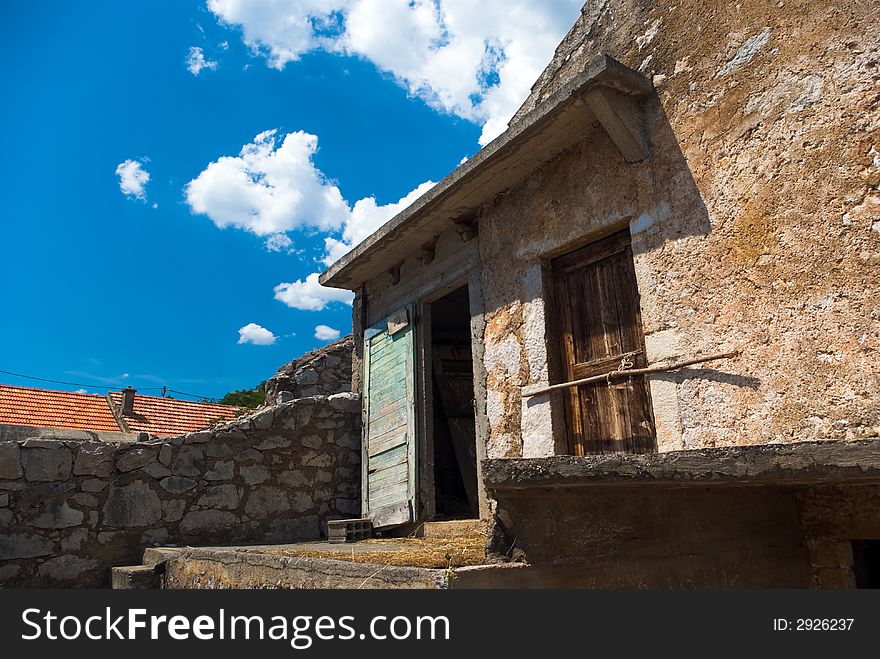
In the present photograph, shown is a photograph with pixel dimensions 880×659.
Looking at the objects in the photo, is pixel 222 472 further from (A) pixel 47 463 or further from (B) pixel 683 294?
(B) pixel 683 294

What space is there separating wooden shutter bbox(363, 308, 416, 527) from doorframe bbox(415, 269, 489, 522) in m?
0.07

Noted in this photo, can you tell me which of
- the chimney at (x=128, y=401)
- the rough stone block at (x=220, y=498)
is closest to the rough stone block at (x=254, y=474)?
the rough stone block at (x=220, y=498)

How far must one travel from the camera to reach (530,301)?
543 centimetres

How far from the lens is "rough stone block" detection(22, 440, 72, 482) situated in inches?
206

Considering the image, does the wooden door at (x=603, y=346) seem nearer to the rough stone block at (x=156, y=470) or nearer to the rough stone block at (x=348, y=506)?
the rough stone block at (x=348, y=506)

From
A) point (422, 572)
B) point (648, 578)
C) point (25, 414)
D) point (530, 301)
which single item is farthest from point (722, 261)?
point (25, 414)

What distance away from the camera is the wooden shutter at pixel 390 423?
260 inches

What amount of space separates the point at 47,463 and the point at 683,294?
16.5 ft

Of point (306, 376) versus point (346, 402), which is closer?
point (346, 402)

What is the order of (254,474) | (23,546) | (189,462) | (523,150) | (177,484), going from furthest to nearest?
(254,474)
(189,462)
(177,484)
(523,150)
(23,546)

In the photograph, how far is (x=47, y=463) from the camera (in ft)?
17.4

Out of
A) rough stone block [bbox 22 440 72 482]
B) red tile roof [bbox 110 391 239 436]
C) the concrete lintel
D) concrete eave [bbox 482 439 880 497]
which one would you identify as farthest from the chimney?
concrete eave [bbox 482 439 880 497]

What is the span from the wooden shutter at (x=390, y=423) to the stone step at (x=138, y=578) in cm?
221

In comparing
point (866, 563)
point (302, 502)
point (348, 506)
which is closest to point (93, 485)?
point (302, 502)
